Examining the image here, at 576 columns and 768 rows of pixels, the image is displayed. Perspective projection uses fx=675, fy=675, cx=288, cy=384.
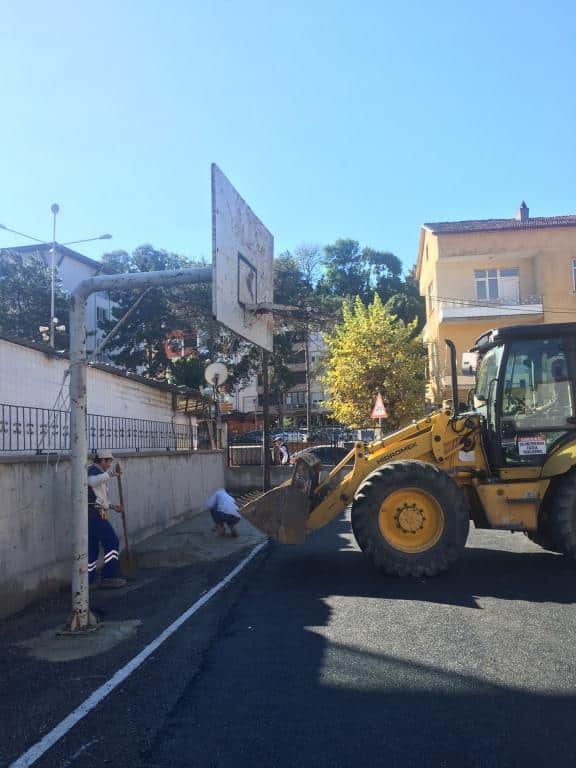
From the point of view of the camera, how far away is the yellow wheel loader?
25.5 ft

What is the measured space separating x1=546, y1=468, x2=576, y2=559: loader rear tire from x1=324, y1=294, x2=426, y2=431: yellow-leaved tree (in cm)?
2169

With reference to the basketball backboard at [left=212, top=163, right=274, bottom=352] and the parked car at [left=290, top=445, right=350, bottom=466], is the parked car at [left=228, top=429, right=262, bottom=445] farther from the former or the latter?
the basketball backboard at [left=212, top=163, right=274, bottom=352]

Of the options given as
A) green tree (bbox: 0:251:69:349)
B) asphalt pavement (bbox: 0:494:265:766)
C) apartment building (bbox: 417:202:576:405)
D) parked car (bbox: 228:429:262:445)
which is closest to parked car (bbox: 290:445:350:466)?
asphalt pavement (bbox: 0:494:265:766)

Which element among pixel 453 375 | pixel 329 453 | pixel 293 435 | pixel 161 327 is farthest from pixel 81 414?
pixel 161 327

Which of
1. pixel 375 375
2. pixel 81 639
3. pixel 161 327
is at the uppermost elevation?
pixel 161 327

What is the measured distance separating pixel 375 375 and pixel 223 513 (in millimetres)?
18606

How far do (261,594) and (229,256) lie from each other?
12.2 feet

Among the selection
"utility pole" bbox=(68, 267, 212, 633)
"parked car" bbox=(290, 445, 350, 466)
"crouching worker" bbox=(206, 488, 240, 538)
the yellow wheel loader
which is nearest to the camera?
"utility pole" bbox=(68, 267, 212, 633)

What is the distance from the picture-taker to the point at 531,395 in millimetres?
8352

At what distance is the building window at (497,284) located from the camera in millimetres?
28938

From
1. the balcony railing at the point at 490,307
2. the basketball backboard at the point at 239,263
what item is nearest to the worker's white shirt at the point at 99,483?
the basketball backboard at the point at 239,263

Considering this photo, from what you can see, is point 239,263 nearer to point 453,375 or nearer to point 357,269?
point 453,375

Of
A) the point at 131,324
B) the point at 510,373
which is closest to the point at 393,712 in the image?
the point at 510,373

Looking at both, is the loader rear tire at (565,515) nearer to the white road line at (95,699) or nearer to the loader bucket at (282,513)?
the loader bucket at (282,513)
